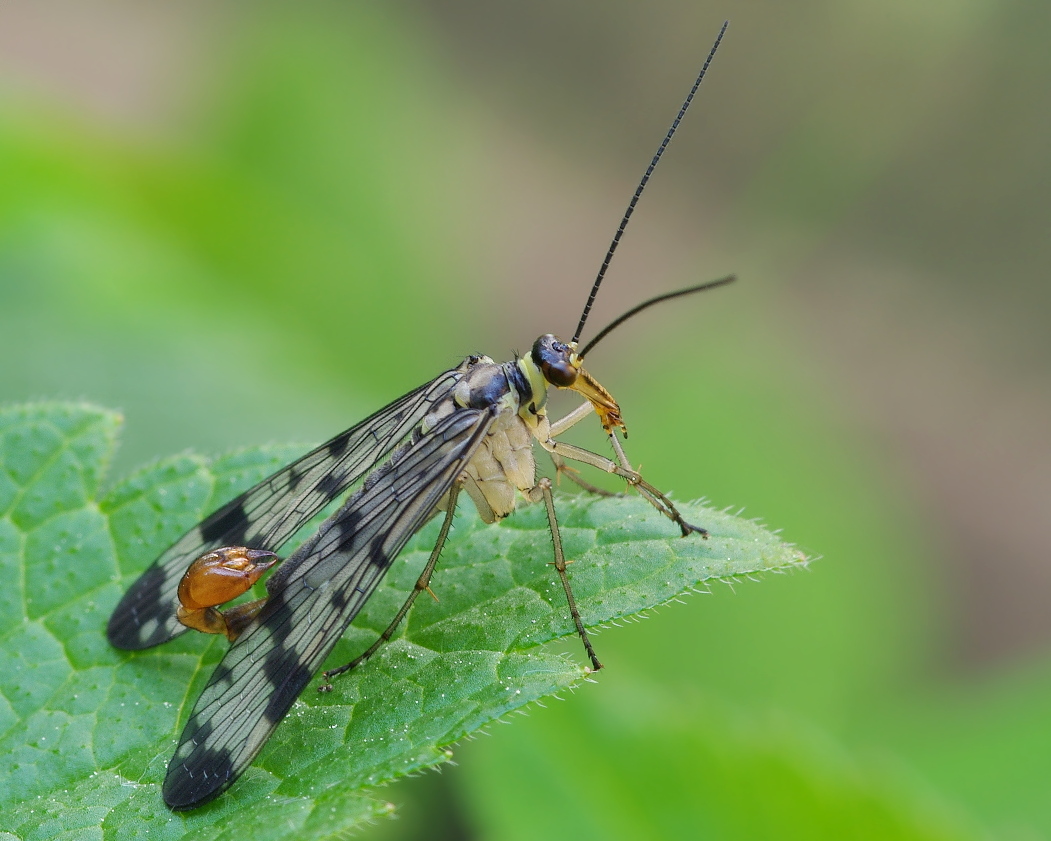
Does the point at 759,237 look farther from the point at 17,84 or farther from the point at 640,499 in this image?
the point at 640,499

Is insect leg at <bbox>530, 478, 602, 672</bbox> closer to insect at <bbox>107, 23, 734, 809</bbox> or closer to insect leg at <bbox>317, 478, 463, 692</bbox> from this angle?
insect at <bbox>107, 23, 734, 809</bbox>

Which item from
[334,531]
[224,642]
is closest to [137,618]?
[224,642]

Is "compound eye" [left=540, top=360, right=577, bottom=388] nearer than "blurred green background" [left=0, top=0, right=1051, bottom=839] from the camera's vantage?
Yes

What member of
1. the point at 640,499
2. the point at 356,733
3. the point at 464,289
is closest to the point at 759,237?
the point at 464,289

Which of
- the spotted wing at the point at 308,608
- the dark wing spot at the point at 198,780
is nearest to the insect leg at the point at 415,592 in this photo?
the spotted wing at the point at 308,608

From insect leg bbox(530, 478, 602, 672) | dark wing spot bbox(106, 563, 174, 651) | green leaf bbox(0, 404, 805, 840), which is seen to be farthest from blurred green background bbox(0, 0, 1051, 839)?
dark wing spot bbox(106, 563, 174, 651)
